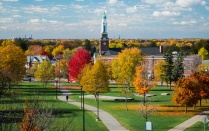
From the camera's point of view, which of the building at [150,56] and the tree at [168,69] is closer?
the tree at [168,69]

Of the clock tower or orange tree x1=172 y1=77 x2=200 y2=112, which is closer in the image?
orange tree x1=172 y1=77 x2=200 y2=112

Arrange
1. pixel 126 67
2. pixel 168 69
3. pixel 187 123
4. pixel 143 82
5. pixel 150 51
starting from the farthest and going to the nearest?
pixel 150 51
pixel 168 69
pixel 126 67
pixel 143 82
pixel 187 123

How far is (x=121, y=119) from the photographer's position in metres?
35.0

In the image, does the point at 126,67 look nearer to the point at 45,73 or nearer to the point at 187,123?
the point at 45,73

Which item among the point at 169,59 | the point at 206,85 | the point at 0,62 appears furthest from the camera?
the point at 169,59

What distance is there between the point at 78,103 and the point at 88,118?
11.5m

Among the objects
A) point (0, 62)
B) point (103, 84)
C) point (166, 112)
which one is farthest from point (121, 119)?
point (0, 62)

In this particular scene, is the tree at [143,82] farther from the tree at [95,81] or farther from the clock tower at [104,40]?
the clock tower at [104,40]

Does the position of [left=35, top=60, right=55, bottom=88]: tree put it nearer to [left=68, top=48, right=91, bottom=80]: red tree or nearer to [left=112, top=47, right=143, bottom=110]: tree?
[left=68, top=48, right=91, bottom=80]: red tree

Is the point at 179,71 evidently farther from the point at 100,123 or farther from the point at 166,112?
the point at 100,123

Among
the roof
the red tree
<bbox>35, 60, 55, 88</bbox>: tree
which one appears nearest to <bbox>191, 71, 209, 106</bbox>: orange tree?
the red tree

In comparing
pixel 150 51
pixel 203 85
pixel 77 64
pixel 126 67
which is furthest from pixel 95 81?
pixel 150 51

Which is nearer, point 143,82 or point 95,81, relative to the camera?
point 143,82

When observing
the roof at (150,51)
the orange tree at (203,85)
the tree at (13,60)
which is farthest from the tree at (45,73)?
the roof at (150,51)
